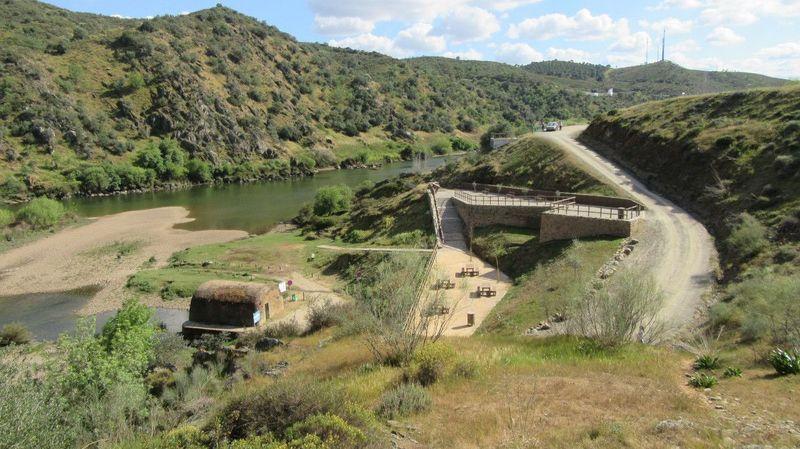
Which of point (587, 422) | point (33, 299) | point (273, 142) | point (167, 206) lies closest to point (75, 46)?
point (273, 142)

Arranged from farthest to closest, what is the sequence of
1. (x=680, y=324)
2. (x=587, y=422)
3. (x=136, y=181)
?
(x=136, y=181), (x=680, y=324), (x=587, y=422)

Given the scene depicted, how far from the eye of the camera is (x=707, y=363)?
12.7m

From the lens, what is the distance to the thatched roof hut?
27.8 metres

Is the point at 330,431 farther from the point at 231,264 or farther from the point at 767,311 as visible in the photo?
the point at 231,264

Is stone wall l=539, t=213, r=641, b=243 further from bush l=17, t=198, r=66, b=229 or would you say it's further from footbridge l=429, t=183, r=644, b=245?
bush l=17, t=198, r=66, b=229

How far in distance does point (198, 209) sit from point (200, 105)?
48.4m

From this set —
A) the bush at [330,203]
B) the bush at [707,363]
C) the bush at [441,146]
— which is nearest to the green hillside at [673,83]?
the bush at [441,146]

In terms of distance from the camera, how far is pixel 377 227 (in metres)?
43.8

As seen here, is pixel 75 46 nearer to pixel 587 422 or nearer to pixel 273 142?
pixel 273 142

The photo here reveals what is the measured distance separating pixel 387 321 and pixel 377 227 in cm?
2933

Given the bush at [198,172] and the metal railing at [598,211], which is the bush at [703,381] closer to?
the metal railing at [598,211]

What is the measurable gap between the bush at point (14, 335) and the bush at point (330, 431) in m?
25.4

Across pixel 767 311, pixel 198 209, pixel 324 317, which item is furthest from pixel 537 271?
pixel 198 209

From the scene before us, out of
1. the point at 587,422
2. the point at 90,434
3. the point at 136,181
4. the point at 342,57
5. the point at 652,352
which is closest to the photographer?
the point at 587,422
